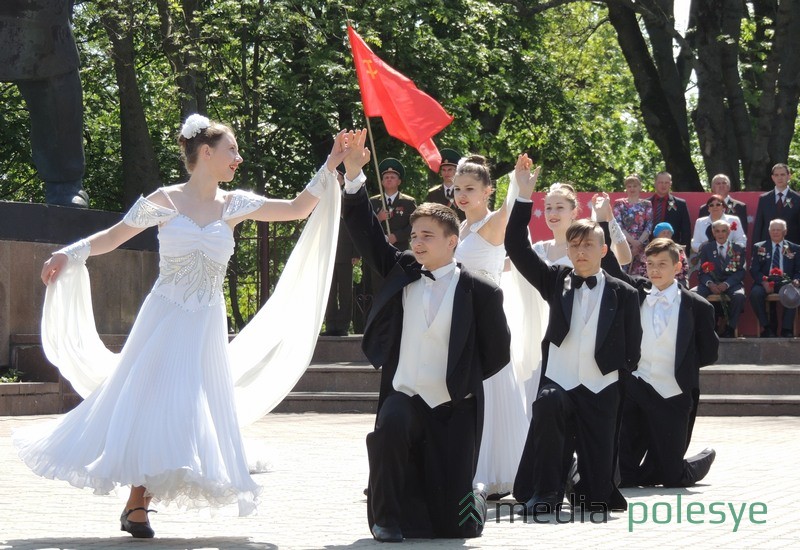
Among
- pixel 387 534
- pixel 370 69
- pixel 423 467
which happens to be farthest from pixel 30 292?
pixel 387 534

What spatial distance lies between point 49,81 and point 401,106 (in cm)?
480

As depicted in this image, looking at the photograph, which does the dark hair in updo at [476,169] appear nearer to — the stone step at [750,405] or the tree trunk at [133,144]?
the stone step at [750,405]

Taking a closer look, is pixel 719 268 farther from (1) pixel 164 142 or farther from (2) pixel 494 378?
(1) pixel 164 142

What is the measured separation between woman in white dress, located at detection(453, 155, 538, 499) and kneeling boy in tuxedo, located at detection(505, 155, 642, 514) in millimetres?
596

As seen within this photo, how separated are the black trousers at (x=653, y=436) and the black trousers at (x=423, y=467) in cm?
278

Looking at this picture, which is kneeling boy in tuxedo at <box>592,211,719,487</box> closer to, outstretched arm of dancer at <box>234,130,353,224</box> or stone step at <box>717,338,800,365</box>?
outstretched arm of dancer at <box>234,130,353,224</box>

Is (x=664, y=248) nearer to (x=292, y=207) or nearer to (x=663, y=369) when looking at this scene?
(x=663, y=369)

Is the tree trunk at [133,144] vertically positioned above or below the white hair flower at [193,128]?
above

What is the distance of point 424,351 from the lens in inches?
277

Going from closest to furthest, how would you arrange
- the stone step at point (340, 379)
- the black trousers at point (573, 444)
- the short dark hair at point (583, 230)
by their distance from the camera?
1. the black trousers at point (573, 444)
2. the short dark hair at point (583, 230)
3. the stone step at point (340, 379)

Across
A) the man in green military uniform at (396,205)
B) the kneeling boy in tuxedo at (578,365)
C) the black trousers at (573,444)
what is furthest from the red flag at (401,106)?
the black trousers at (573,444)

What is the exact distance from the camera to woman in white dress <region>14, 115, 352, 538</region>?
22.1ft

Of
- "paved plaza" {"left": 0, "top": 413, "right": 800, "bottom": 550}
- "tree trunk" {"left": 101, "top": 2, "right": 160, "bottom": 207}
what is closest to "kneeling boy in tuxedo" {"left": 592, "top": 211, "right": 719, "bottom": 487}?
"paved plaza" {"left": 0, "top": 413, "right": 800, "bottom": 550}

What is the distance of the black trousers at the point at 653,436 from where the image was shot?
9.53m
